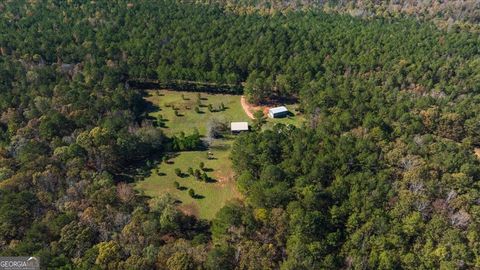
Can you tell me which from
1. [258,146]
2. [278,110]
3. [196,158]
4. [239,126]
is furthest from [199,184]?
[278,110]

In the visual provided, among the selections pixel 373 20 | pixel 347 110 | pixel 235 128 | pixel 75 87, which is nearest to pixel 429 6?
pixel 373 20

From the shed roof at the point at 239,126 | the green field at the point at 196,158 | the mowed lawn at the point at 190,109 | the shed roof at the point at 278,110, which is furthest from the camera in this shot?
the shed roof at the point at 278,110

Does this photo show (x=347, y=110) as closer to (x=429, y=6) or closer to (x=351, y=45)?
(x=351, y=45)

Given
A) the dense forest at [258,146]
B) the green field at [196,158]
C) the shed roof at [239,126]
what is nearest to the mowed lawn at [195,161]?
the green field at [196,158]

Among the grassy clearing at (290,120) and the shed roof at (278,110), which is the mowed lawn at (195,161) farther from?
the shed roof at (278,110)

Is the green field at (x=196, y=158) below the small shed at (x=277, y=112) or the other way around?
Result: below

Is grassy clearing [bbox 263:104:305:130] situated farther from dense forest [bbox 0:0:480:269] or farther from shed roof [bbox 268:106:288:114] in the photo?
dense forest [bbox 0:0:480:269]

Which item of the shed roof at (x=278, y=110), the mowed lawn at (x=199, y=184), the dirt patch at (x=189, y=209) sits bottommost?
the dirt patch at (x=189, y=209)
